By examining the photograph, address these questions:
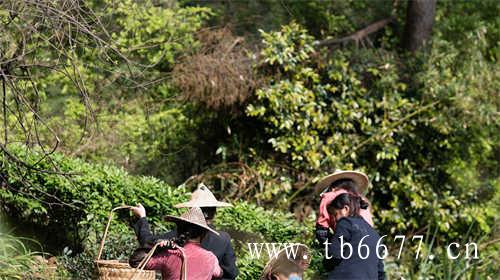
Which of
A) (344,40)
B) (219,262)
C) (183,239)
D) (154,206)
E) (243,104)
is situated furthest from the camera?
(344,40)

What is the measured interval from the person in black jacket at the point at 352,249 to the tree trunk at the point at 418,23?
6.15m

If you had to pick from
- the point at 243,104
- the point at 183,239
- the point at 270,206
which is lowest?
the point at 183,239

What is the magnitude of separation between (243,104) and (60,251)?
10.7 feet

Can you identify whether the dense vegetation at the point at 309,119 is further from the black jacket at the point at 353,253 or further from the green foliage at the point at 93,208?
the black jacket at the point at 353,253

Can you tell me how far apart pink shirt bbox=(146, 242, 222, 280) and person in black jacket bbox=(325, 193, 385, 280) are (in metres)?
1.14

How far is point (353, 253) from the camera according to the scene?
6.03 m

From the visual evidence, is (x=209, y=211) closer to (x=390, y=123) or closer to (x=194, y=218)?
(x=194, y=218)

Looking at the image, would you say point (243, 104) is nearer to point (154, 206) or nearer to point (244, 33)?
point (244, 33)

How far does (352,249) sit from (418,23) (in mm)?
6622

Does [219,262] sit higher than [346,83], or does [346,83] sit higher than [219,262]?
[346,83]

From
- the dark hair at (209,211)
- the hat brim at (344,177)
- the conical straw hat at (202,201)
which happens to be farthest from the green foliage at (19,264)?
the hat brim at (344,177)

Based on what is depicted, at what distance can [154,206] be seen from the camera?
8078 mm

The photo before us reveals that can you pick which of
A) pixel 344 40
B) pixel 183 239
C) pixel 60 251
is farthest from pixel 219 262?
pixel 344 40

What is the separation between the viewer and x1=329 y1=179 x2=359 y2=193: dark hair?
670 cm
